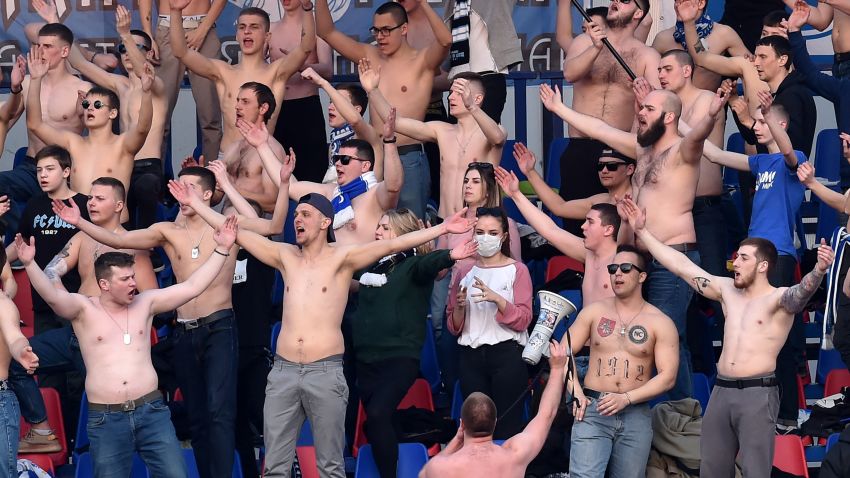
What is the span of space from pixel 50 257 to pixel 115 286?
74.2 inches

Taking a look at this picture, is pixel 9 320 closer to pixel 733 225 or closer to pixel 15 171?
pixel 15 171

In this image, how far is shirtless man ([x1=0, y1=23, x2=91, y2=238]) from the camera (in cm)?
1334

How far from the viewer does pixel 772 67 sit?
489 inches

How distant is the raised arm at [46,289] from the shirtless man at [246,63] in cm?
288

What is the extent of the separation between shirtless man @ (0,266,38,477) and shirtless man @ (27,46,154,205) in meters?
2.41

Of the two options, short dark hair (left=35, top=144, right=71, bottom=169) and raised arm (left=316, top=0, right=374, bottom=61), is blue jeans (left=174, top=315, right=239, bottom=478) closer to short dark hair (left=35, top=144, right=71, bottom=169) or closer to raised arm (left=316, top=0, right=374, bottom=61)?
short dark hair (left=35, top=144, right=71, bottom=169)

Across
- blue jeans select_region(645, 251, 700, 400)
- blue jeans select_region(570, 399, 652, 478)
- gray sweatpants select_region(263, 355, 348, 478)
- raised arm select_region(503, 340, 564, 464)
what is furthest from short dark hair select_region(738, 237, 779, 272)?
gray sweatpants select_region(263, 355, 348, 478)

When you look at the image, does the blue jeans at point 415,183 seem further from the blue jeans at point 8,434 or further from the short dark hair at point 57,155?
the blue jeans at point 8,434

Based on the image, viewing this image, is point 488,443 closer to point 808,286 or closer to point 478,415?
point 478,415

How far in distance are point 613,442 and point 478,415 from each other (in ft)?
5.02

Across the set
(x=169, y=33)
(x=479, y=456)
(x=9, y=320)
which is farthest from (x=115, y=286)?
(x=169, y=33)

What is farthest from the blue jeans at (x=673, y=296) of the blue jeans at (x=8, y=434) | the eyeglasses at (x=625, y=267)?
the blue jeans at (x=8, y=434)

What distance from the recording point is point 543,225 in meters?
11.8

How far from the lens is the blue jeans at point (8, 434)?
10.5 m
